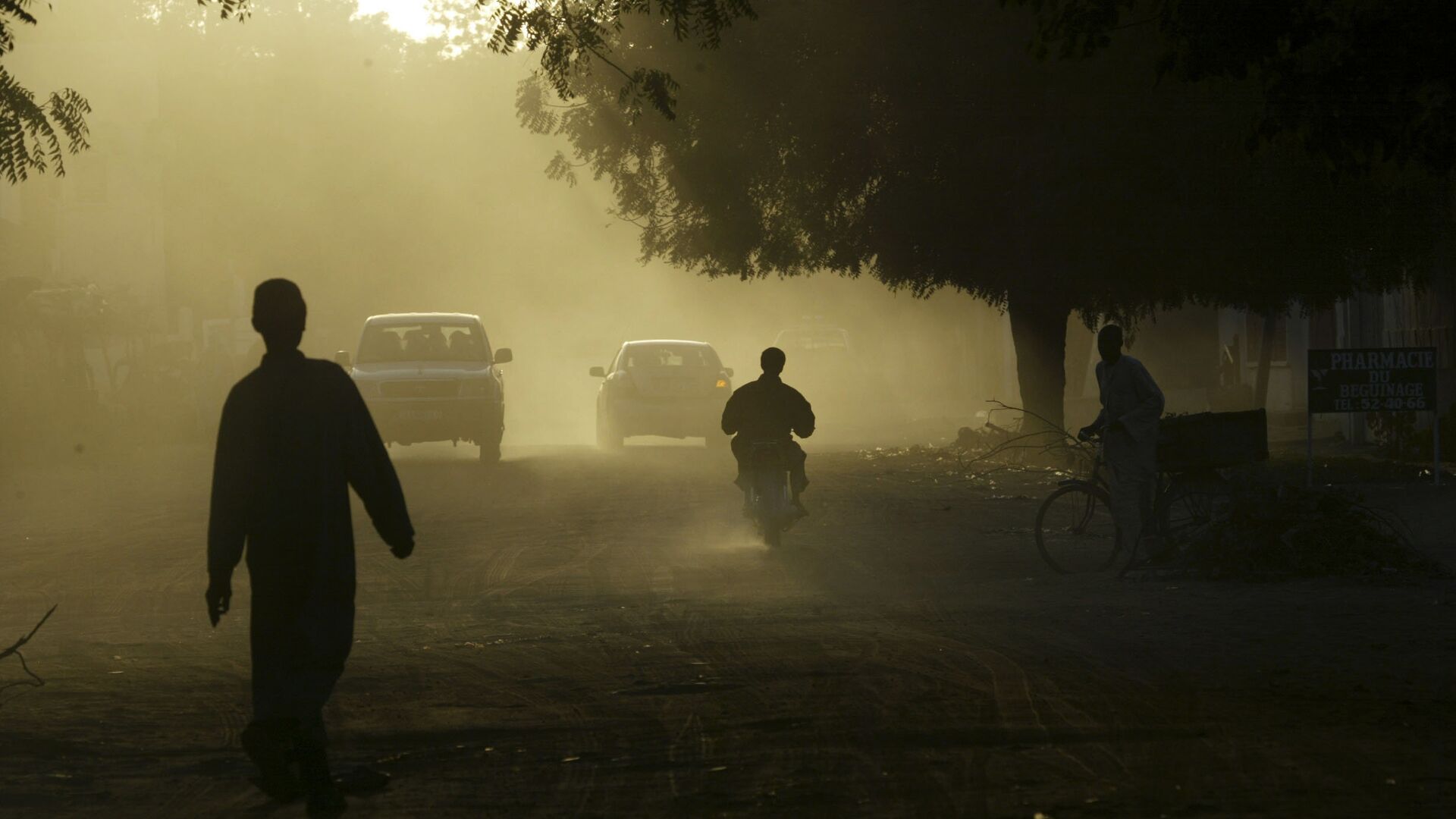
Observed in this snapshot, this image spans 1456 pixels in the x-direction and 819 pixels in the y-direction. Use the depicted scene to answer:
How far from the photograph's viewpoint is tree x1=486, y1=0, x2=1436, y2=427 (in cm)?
2036

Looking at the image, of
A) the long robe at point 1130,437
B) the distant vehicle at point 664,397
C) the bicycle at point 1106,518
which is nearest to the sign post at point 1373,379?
the bicycle at point 1106,518

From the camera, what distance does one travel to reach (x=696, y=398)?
91.7 ft

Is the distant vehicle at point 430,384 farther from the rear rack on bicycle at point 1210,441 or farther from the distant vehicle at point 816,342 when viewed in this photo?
the distant vehicle at point 816,342

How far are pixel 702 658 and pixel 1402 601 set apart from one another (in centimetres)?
447

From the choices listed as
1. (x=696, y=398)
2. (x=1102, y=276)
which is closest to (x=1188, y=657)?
(x=1102, y=276)

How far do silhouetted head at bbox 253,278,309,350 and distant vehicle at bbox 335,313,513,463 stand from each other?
60.7 feet

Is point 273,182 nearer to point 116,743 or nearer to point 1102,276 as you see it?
point 1102,276

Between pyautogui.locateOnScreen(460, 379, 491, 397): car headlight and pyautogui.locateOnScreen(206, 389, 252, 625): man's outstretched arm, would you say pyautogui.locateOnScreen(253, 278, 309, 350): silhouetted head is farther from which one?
pyautogui.locateOnScreen(460, 379, 491, 397): car headlight

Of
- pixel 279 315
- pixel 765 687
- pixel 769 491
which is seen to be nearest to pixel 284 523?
pixel 279 315

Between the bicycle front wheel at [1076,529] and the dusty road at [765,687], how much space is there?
0.26 metres

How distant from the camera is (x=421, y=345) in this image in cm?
2642

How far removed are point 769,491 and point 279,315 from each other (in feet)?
28.1

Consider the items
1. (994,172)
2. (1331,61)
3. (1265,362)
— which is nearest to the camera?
(1331,61)

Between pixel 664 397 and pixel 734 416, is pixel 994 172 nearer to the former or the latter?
pixel 664 397
